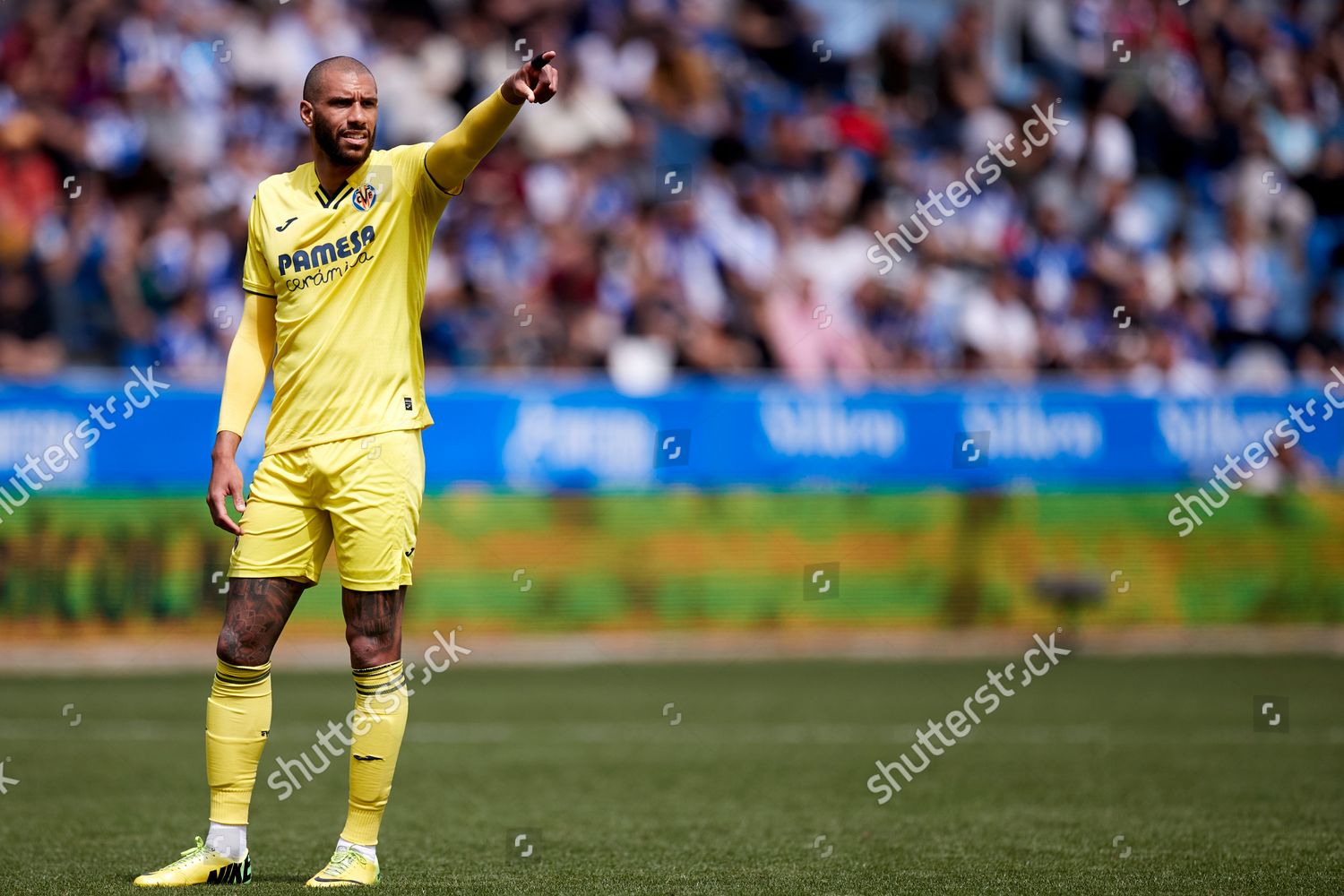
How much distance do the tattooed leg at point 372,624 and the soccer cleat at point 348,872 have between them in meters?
0.56

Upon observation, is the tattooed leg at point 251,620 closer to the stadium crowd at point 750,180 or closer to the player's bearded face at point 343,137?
the player's bearded face at point 343,137

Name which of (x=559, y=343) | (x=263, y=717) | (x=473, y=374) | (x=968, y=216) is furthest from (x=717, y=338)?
(x=263, y=717)

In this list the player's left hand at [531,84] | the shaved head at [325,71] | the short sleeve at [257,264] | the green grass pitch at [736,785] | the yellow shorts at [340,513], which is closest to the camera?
the player's left hand at [531,84]

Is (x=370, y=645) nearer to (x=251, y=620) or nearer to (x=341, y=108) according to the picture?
(x=251, y=620)

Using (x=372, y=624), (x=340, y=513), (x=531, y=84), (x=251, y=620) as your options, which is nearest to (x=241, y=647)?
(x=251, y=620)

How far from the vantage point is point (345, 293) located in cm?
520

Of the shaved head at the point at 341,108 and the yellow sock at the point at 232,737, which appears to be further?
the yellow sock at the point at 232,737

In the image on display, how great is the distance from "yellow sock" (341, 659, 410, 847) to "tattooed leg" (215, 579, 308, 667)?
0.96 ft

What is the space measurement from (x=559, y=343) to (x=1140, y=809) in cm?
802

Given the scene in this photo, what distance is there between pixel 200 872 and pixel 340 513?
1.13 metres

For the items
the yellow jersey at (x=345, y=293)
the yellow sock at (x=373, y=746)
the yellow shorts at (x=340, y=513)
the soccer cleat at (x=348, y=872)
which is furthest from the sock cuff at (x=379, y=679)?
the yellow jersey at (x=345, y=293)

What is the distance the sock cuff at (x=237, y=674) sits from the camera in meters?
5.16

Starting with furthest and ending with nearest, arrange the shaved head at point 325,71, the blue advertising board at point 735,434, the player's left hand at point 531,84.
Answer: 1. the blue advertising board at point 735,434
2. the shaved head at point 325,71
3. the player's left hand at point 531,84

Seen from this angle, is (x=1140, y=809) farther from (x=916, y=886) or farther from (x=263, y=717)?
(x=263, y=717)
